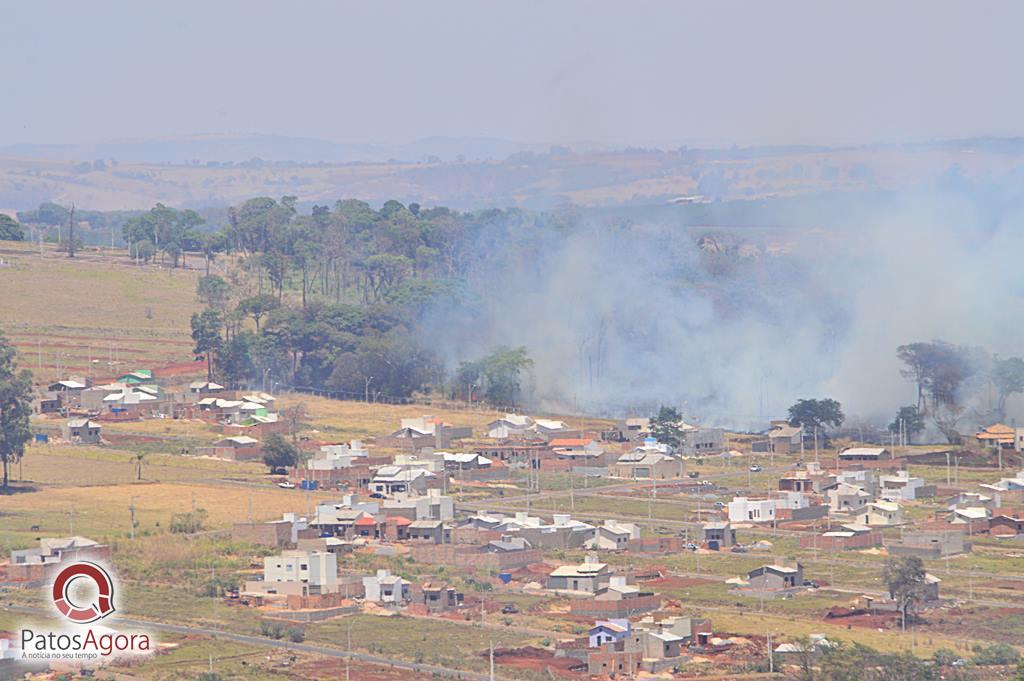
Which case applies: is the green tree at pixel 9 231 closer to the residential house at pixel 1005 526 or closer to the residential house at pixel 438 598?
the residential house at pixel 1005 526

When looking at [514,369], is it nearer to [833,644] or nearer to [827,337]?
[827,337]

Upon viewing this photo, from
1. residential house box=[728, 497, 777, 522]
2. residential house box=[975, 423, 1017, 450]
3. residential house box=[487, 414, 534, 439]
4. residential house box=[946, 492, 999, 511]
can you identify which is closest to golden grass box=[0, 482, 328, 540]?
residential house box=[728, 497, 777, 522]

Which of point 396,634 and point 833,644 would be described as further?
point 396,634

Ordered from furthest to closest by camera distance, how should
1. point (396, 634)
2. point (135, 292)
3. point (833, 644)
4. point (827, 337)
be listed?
point (135, 292) < point (827, 337) < point (396, 634) < point (833, 644)

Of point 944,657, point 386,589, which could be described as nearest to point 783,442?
point 386,589

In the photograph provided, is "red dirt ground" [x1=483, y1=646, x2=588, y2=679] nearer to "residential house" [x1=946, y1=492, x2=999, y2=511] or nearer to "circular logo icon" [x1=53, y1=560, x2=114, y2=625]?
"circular logo icon" [x1=53, y1=560, x2=114, y2=625]

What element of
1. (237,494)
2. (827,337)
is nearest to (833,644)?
(237,494)

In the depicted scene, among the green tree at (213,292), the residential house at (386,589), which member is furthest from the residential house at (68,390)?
the residential house at (386,589)
